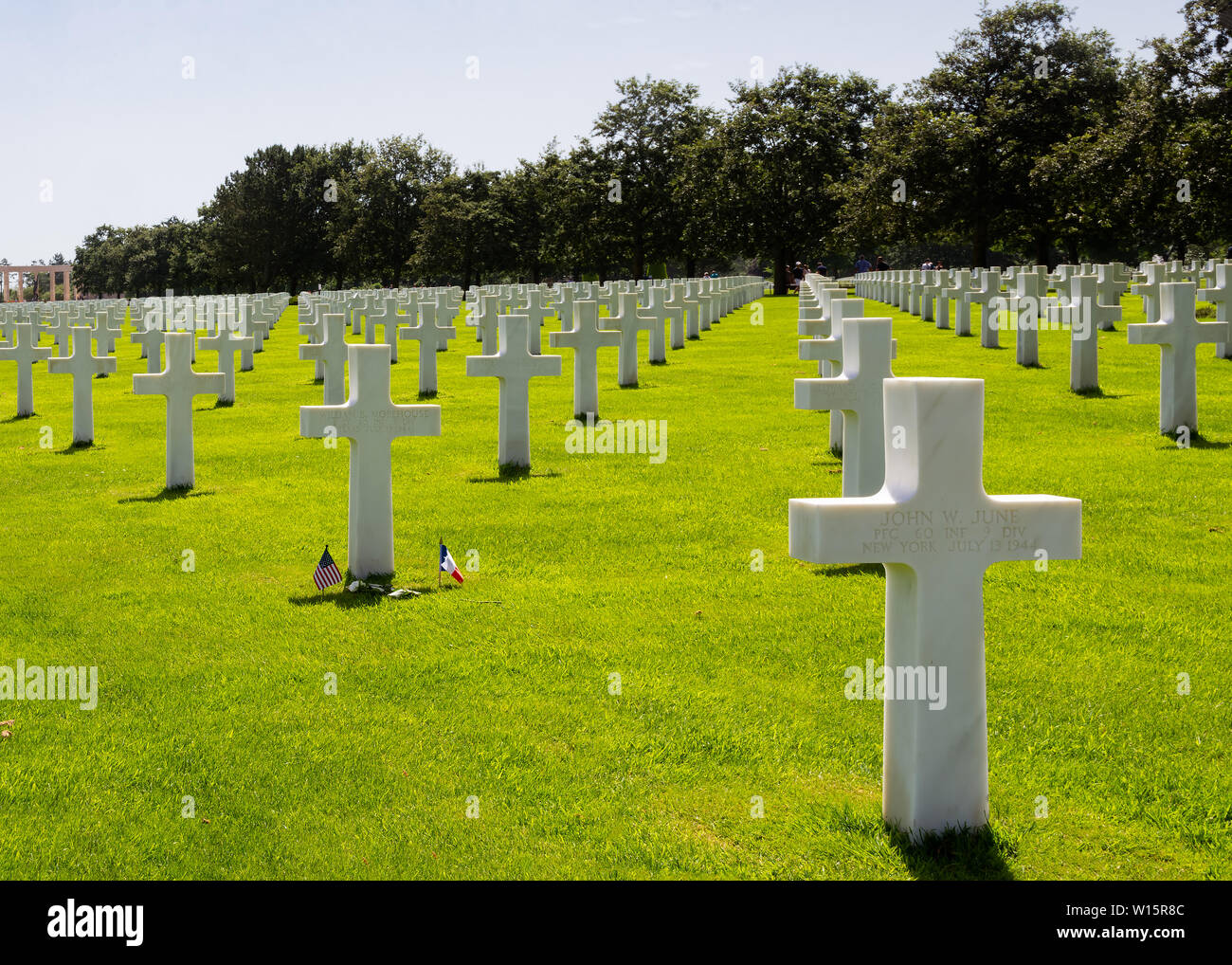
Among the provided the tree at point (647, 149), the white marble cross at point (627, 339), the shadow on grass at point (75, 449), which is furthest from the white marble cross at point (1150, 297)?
the tree at point (647, 149)

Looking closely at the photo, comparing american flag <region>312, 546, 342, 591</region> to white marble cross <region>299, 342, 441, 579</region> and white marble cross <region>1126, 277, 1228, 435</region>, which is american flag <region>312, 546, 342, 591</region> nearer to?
white marble cross <region>299, 342, 441, 579</region>

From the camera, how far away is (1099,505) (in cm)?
881

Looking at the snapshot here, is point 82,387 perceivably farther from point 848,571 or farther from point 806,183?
point 806,183

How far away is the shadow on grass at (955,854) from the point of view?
3732 millimetres

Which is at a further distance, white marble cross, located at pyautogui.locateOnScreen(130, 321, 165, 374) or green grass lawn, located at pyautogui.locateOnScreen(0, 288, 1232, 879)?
white marble cross, located at pyautogui.locateOnScreen(130, 321, 165, 374)

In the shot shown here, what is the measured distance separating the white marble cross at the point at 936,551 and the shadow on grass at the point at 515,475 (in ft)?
22.5

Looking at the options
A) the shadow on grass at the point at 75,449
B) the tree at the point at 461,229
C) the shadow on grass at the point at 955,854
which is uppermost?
the tree at the point at 461,229

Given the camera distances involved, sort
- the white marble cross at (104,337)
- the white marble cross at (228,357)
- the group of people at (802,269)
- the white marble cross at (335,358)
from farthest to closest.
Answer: the group of people at (802,269)
the white marble cross at (104,337)
the white marble cross at (228,357)
the white marble cross at (335,358)

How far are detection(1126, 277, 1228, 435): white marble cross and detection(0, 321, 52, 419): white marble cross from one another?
12.9 m

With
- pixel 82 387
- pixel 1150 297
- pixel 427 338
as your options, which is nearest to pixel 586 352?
pixel 427 338

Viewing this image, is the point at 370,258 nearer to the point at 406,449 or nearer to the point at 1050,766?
the point at 406,449

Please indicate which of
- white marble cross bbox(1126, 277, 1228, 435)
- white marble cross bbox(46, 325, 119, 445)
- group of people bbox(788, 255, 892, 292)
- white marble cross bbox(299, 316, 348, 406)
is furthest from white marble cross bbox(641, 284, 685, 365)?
group of people bbox(788, 255, 892, 292)

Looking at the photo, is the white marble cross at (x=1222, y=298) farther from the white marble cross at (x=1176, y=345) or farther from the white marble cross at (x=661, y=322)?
the white marble cross at (x=661, y=322)

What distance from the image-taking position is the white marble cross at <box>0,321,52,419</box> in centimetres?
1597
